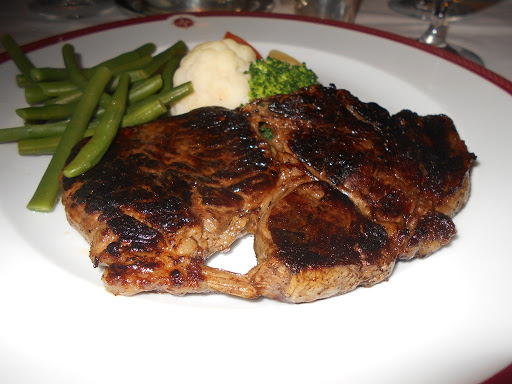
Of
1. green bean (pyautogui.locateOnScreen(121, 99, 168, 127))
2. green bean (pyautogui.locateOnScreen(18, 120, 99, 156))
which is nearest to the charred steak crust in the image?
green bean (pyautogui.locateOnScreen(121, 99, 168, 127))

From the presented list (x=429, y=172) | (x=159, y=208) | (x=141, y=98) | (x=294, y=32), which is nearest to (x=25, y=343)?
(x=159, y=208)

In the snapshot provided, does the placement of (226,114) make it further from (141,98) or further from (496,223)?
(496,223)

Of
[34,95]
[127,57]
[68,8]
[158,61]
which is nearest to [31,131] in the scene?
[34,95]

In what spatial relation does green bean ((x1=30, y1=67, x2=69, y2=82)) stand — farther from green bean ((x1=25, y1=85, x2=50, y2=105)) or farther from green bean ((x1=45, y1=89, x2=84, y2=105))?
green bean ((x1=45, y1=89, x2=84, y2=105))

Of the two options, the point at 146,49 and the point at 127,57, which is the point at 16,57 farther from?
the point at 146,49

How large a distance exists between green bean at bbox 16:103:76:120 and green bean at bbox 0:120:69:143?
0.11 meters

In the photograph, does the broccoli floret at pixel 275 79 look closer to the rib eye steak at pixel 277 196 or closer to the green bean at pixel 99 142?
the rib eye steak at pixel 277 196

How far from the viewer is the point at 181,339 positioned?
2477 mm

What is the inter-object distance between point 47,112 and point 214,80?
1559 millimetres

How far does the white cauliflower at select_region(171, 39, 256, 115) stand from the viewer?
164 inches

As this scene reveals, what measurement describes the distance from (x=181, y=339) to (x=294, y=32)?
418 cm

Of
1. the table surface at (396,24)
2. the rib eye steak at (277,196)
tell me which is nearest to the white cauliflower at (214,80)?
the rib eye steak at (277,196)

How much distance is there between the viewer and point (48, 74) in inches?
164

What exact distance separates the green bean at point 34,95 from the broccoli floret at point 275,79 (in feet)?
6.55
